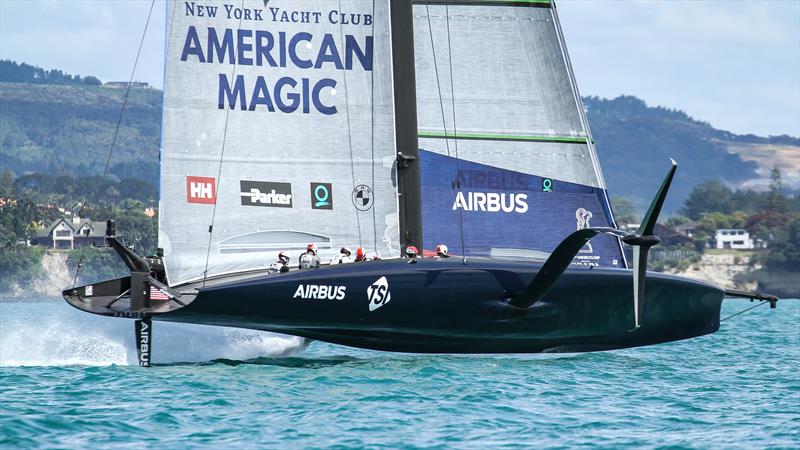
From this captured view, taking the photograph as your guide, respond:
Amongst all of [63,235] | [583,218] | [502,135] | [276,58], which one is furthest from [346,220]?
[63,235]

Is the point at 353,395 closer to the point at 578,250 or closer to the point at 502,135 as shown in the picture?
the point at 578,250

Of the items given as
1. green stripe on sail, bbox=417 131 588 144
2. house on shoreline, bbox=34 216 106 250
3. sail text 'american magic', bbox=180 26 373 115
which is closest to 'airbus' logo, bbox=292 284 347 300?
sail text 'american magic', bbox=180 26 373 115

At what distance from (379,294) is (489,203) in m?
2.81

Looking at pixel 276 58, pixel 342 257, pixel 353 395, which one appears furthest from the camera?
pixel 276 58

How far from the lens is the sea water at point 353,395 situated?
9945 millimetres

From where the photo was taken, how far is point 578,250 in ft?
45.3

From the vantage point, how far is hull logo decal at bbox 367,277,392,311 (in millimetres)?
13617

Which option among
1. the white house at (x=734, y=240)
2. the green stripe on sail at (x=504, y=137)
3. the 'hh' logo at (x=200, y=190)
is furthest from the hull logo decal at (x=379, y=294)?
the white house at (x=734, y=240)

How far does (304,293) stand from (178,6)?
354 centimetres

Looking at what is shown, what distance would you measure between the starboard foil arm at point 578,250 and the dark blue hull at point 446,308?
0.18 metres

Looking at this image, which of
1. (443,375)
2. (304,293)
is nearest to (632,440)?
(443,375)

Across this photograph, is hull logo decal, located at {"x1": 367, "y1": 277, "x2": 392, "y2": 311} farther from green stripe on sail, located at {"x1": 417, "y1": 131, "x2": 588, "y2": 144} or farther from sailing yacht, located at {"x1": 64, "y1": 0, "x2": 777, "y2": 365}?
green stripe on sail, located at {"x1": 417, "y1": 131, "x2": 588, "y2": 144}

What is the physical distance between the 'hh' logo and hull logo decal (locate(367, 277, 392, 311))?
2173 mm

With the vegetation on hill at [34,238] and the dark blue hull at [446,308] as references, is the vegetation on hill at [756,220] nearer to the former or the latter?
the vegetation on hill at [34,238]
